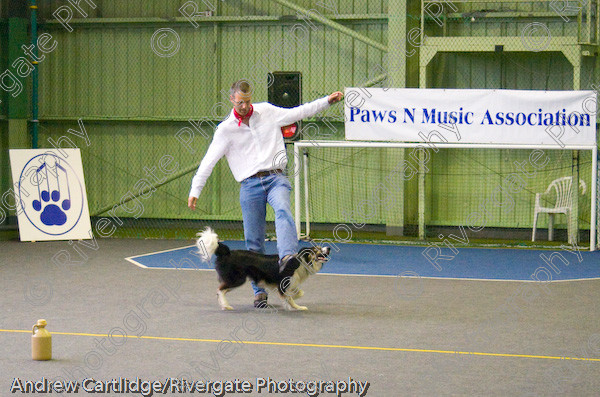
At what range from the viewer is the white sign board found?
40.9 ft

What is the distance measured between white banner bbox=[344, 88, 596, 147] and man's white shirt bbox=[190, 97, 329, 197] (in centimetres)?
492

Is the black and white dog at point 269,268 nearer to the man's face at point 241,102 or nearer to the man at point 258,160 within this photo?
the man at point 258,160

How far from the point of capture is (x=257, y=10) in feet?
48.0

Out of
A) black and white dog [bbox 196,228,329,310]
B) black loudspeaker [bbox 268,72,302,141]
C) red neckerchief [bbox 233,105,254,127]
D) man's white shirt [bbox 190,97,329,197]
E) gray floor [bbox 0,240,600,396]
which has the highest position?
black loudspeaker [bbox 268,72,302,141]

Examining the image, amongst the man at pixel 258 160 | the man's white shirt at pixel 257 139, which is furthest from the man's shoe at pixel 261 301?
the man's white shirt at pixel 257 139

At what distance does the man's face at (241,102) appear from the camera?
7.27 meters

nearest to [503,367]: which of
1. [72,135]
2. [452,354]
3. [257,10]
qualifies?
[452,354]

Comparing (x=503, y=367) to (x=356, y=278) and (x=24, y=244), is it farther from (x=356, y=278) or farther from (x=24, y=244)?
(x=24, y=244)

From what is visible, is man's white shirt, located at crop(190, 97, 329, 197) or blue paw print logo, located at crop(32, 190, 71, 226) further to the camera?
blue paw print logo, located at crop(32, 190, 71, 226)

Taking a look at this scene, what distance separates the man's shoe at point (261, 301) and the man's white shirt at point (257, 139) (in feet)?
3.42

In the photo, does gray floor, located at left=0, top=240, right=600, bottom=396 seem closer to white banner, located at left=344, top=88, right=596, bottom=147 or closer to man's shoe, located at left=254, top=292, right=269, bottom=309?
man's shoe, located at left=254, top=292, right=269, bottom=309

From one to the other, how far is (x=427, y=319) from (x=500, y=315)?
677 millimetres

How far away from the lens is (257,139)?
24.4ft

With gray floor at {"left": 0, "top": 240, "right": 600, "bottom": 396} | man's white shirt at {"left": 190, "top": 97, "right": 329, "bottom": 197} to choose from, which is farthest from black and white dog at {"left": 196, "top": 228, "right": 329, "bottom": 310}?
man's white shirt at {"left": 190, "top": 97, "right": 329, "bottom": 197}
